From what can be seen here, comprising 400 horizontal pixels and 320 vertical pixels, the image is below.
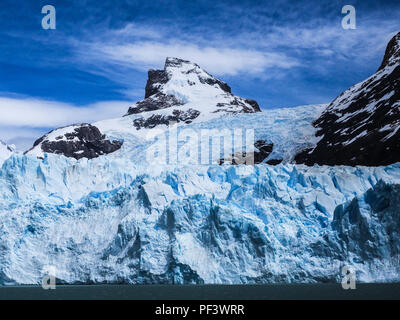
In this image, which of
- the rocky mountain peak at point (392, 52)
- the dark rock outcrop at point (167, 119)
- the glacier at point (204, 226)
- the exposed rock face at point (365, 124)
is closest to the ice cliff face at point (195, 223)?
the glacier at point (204, 226)

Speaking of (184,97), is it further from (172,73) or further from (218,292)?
(218,292)

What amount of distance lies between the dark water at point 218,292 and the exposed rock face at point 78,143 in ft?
196

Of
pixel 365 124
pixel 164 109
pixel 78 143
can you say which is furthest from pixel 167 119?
pixel 365 124

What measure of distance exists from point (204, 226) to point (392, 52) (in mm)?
48846

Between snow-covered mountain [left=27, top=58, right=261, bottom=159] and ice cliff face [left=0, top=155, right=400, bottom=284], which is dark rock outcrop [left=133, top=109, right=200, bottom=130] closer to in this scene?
snow-covered mountain [left=27, top=58, right=261, bottom=159]

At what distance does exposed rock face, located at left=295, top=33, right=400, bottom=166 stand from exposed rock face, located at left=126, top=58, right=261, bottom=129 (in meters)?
33.8

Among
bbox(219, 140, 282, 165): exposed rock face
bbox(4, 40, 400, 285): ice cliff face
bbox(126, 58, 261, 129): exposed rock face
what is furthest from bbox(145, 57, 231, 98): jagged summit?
bbox(4, 40, 400, 285): ice cliff face

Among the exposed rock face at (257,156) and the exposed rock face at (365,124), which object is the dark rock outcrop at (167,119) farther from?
the exposed rock face at (257,156)

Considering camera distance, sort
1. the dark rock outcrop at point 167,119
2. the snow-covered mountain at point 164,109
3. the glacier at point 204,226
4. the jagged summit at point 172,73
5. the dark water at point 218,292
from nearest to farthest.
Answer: the dark water at point 218,292 < the glacier at point 204,226 < the snow-covered mountain at point 164,109 < the dark rock outcrop at point 167,119 < the jagged summit at point 172,73

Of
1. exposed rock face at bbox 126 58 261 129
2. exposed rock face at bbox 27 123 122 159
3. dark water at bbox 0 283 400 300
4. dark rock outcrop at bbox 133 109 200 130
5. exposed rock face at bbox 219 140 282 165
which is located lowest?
dark water at bbox 0 283 400 300

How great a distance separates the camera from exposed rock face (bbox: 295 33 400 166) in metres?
56.3

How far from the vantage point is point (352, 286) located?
3139 cm

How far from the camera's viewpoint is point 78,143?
99688mm

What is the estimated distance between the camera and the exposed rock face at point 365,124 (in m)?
56.3
